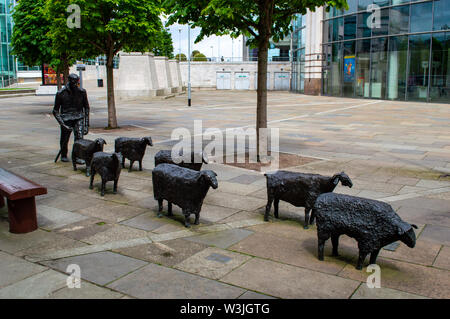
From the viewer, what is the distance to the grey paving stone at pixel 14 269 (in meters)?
4.60

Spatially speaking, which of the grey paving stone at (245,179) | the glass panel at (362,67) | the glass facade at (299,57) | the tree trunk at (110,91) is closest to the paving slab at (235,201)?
the grey paving stone at (245,179)

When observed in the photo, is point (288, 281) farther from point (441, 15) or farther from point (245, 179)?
point (441, 15)

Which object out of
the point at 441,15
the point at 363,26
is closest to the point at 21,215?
the point at 441,15

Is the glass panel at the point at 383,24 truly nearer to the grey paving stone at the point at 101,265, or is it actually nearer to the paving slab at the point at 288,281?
the paving slab at the point at 288,281

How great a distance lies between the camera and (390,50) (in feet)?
111

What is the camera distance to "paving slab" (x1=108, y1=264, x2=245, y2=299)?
427cm

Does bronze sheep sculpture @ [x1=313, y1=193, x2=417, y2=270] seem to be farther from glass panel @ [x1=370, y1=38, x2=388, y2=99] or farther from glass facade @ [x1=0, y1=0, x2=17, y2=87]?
glass facade @ [x1=0, y1=0, x2=17, y2=87]

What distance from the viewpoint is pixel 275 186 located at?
6418 millimetres

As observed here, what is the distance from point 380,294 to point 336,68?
37347mm

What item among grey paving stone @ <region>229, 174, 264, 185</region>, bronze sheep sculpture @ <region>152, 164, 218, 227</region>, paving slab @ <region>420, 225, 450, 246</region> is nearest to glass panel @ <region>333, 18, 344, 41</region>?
grey paving stone @ <region>229, 174, 264, 185</region>

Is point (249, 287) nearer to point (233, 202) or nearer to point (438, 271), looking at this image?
point (438, 271)

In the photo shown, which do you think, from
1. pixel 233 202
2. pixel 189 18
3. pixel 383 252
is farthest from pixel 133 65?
pixel 383 252

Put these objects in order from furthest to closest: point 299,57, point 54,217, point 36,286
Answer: point 299,57 < point 54,217 < point 36,286

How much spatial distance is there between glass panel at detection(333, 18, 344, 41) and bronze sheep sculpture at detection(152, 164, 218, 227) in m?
35.2
